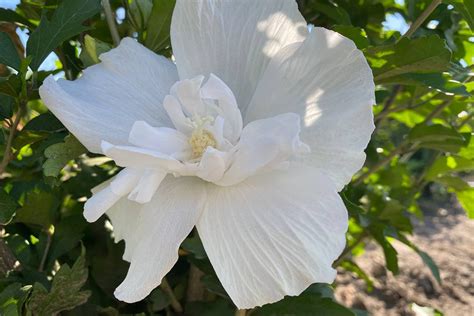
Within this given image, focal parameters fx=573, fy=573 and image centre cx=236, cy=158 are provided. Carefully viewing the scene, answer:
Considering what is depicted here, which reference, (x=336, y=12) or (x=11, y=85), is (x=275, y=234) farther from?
(x=336, y=12)

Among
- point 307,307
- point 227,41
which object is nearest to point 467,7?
point 227,41

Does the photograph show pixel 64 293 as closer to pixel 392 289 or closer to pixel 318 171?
pixel 318 171

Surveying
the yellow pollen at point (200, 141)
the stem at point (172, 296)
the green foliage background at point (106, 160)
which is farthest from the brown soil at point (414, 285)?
the yellow pollen at point (200, 141)

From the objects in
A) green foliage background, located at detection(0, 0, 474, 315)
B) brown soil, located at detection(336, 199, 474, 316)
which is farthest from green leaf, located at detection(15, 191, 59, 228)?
brown soil, located at detection(336, 199, 474, 316)

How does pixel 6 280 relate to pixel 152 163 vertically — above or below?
below

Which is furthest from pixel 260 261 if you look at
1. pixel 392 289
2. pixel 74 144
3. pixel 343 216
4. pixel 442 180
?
pixel 392 289

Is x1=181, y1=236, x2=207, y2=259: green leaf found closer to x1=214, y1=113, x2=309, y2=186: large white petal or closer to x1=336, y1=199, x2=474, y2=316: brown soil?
x1=214, y1=113, x2=309, y2=186: large white petal

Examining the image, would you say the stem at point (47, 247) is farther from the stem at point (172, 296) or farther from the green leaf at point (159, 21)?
the green leaf at point (159, 21)

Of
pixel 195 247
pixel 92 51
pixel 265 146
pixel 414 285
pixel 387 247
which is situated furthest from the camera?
pixel 414 285
